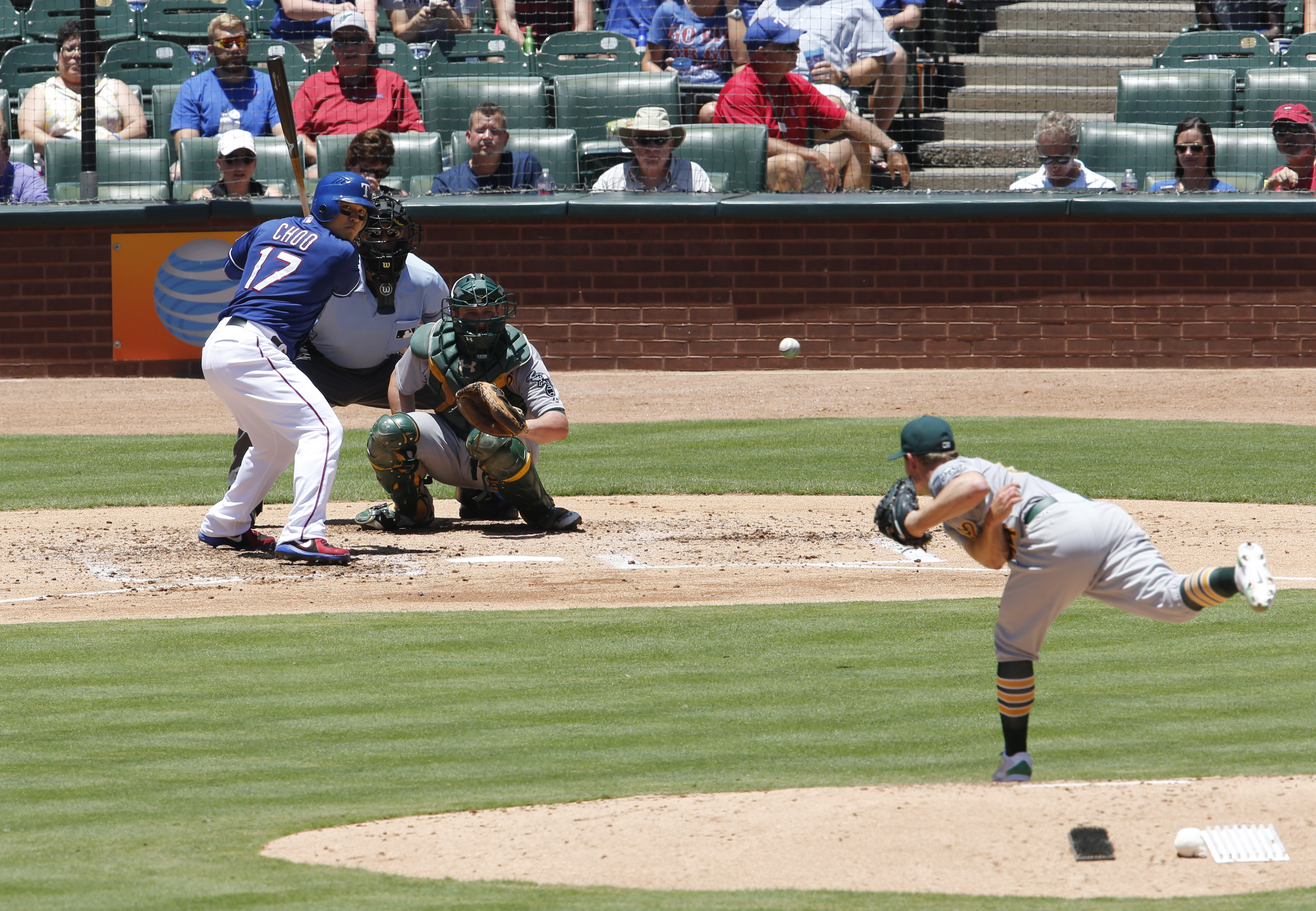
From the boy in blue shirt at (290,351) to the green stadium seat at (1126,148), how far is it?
28.1 ft

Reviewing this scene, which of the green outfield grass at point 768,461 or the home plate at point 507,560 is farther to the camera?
the green outfield grass at point 768,461

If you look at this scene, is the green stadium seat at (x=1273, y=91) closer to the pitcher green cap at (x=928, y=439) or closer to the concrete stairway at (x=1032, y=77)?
the concrete stairway at (x=1032, y=77)

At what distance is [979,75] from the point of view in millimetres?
16578

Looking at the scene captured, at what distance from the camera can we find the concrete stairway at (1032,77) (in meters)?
15.7

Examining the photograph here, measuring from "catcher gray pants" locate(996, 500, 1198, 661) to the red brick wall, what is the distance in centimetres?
1011

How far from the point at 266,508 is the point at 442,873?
6.83m

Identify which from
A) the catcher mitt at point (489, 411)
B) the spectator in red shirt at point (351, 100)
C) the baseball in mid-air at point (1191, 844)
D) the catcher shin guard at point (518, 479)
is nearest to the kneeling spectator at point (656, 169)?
the spectator in red shirt at point (351, 100)

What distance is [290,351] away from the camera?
28.1 feet

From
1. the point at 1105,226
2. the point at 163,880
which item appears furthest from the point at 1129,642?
the point at 1105,226

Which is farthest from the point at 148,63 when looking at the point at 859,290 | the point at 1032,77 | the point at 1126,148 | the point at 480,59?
the point at 1126,148

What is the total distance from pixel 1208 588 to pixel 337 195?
5.11 meters

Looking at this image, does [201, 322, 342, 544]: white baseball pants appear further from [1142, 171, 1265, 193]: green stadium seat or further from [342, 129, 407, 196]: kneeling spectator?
[1142, 171, 1265, 193]: green stadium seat

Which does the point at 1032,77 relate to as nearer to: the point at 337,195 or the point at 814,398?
the point at 814,398

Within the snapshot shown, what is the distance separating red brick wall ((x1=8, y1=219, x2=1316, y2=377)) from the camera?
581 inches
